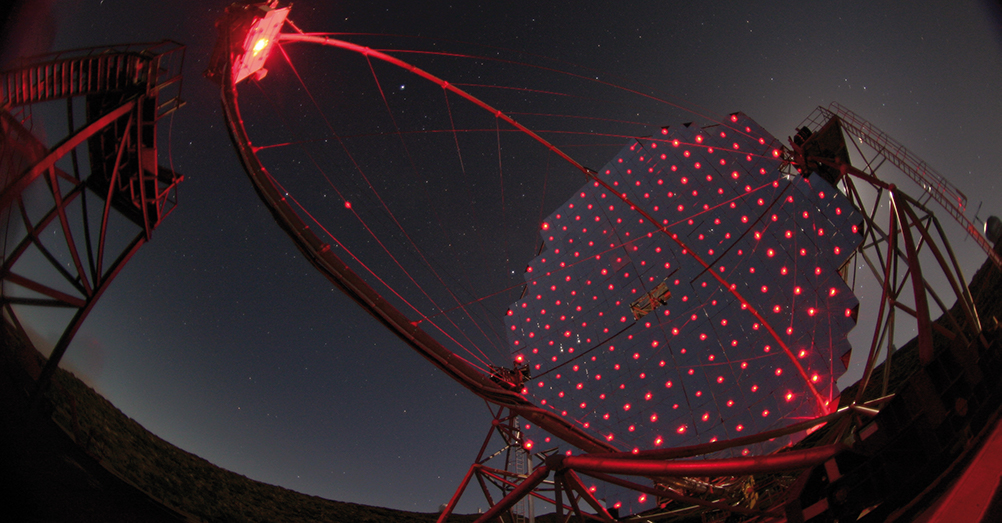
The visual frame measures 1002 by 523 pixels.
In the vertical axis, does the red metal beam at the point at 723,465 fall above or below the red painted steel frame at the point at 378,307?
below

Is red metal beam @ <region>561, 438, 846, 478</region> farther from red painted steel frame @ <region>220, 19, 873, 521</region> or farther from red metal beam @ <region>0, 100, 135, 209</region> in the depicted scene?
red metal beam @ <region>0, 100, 135, 209</region>

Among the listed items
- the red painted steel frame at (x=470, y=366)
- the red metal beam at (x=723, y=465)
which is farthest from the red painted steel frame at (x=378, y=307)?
the red metal beam at (x=723, y=465)

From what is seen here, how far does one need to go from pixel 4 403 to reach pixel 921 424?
1204 centimetres

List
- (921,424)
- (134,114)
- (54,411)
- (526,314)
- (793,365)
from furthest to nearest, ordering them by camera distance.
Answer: (526,314) → (793,365) → (134,114) → (54,411) → (921,424)

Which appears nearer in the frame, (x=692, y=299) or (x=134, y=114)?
(x=134, y=114)

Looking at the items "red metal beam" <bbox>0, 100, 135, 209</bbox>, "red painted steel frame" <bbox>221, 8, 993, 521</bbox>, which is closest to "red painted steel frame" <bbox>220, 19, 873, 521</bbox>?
Answer: "red painted steel frame" <bbox>221, 8, 993, 521</bbox>

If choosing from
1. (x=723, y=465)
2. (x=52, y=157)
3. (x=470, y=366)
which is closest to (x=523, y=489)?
(x=470, y=366)

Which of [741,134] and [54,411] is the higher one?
[741,134]

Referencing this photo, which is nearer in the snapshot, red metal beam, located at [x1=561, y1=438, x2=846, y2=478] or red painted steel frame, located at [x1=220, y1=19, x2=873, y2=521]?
red metal beam, located at [x1=561, y1=438, x2=846, y2=478]

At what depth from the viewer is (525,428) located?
12984mm

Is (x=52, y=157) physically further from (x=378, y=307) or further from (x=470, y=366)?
(x=470, y=366)

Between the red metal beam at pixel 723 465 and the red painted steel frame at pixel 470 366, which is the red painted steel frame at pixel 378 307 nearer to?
the red painted steel frame at pixel 470 366

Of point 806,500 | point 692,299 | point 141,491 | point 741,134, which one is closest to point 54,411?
point 141,491

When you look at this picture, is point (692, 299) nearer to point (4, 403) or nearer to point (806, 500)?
point (806, 500)
